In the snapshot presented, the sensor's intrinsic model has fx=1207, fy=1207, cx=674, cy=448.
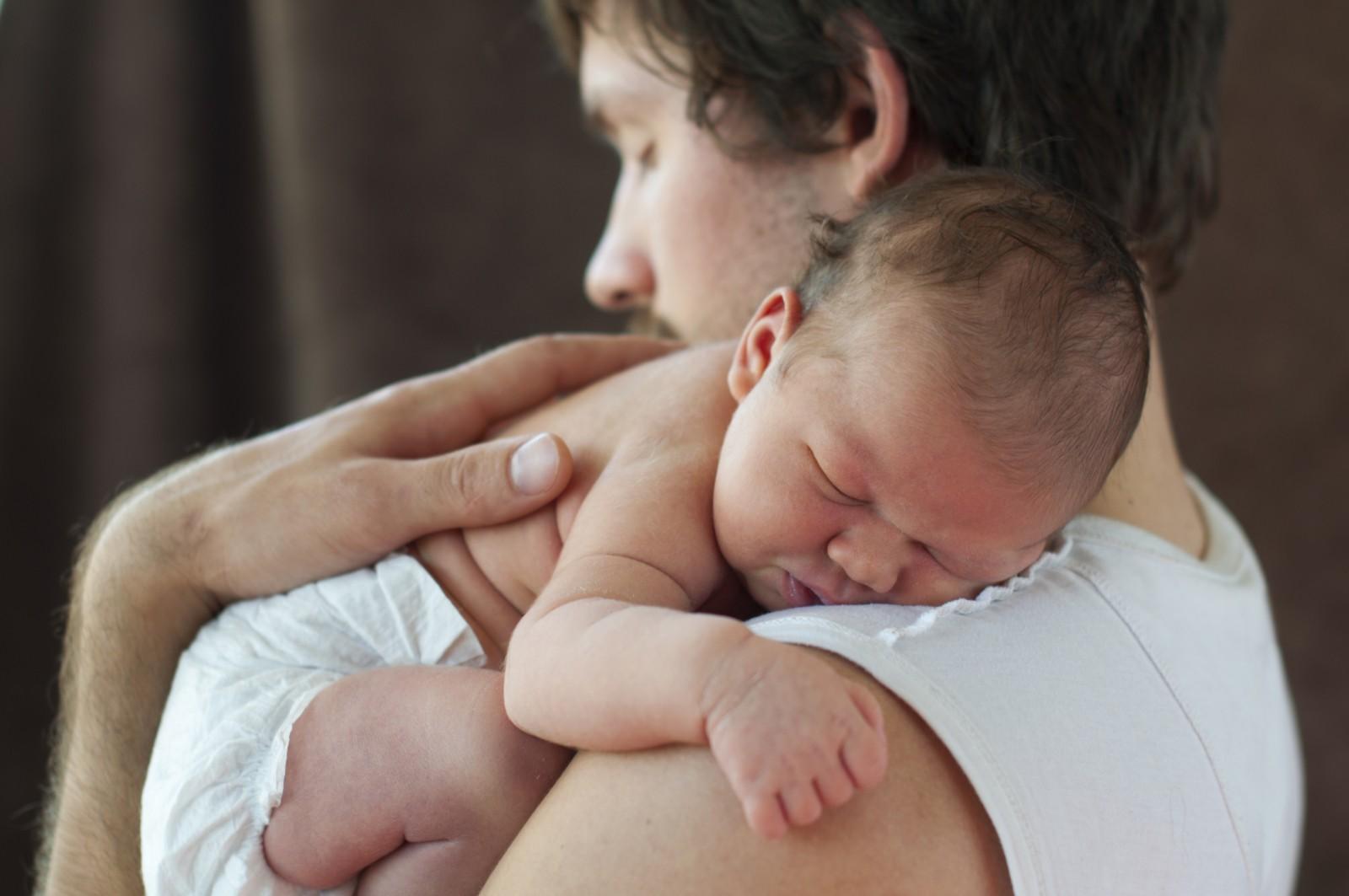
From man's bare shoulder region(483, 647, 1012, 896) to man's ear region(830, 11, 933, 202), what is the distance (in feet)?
2.18

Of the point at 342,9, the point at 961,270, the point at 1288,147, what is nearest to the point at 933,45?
the point at 961,270

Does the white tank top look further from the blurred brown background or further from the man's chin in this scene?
the blurred brown background

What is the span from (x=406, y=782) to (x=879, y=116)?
82cm

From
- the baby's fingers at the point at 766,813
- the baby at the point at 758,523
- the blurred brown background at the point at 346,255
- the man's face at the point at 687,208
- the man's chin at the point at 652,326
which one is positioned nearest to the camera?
the baby's fingers at the point at 766,813

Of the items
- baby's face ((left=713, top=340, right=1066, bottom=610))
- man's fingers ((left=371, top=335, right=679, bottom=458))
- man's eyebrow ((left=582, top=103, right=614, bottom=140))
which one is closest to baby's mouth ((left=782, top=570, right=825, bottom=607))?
baby's face ((left=713, top=340, right=1066, bottom=610))

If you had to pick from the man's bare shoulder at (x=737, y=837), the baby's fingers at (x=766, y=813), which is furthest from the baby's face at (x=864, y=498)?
the baby's fingers at (x=766, y=813)

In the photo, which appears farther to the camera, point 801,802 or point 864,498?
point 864,498

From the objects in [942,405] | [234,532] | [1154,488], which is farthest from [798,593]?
[234,532]

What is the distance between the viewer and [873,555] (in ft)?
2.86

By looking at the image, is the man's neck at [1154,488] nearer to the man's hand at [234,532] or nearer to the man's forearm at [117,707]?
the man's hand at [234,532]

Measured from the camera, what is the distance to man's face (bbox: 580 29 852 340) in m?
1.38

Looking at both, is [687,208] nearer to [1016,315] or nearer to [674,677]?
[1016,315]

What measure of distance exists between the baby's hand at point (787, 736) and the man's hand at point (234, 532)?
17.2 inches

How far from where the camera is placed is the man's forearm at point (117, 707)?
3.92 feet
